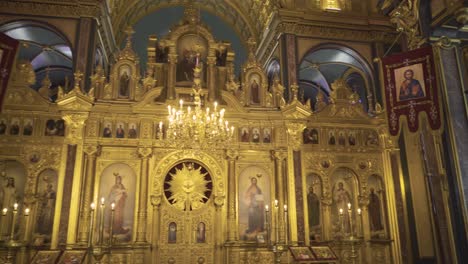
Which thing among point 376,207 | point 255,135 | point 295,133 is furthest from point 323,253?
point 255,135

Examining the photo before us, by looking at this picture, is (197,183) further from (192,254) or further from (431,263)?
(431,263)

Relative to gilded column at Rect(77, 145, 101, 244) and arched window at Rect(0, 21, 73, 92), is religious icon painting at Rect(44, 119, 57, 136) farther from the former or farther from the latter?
arched window at Rect(0, 21, 73, 92)

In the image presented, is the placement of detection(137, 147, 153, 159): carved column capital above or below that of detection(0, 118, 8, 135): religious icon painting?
below

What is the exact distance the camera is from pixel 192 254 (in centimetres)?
1295

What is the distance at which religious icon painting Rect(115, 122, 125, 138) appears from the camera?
1359 cm

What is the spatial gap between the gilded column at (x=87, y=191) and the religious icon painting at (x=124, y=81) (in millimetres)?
2088

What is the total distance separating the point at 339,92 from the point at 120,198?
8665 millimetres

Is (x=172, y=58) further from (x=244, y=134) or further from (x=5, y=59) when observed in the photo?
(x=5, y=59)

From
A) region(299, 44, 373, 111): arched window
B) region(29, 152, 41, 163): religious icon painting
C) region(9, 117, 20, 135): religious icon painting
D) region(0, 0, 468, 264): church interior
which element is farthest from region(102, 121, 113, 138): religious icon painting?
region(299, 44, 373, 111): arched window

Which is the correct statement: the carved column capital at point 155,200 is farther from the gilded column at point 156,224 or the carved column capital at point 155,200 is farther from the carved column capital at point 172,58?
the carved column capital at point 172,58

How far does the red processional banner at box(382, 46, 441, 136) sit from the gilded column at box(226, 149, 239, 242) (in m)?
5.12

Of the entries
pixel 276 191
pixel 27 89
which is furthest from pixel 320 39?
pixel 27 89

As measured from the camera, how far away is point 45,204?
42.1 feet

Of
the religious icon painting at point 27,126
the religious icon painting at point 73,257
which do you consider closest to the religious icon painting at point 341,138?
the religious icon painting at point 73,257
